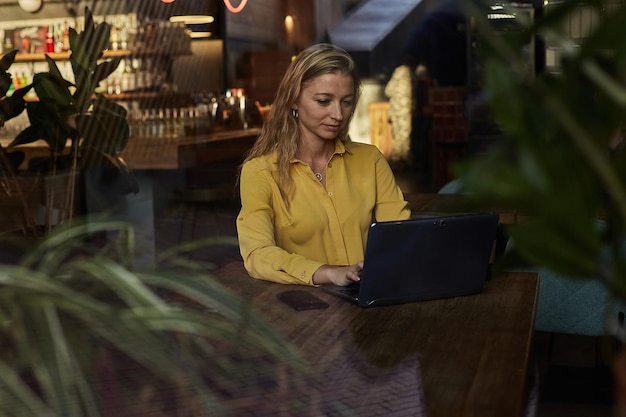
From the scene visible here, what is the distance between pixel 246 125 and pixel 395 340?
5585 millimetres

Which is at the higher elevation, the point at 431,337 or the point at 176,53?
the point at 176,53

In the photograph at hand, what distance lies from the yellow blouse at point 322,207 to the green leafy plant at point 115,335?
138 centimetres

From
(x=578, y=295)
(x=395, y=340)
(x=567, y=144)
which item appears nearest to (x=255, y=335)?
(x=567, y=144)

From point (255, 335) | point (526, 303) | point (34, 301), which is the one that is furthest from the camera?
point (526, 303)

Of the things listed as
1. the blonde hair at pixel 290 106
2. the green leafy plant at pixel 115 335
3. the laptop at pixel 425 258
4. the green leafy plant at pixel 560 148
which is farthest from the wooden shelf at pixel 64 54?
the green leafy plant at pixel 560 148

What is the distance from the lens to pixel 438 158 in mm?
6902

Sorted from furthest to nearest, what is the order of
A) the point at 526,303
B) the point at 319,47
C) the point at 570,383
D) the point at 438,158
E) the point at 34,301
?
the point at 438,158, the point at 570,383, the point at 319,47, the point at 526,303, the point at 34,301

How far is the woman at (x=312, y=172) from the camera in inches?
104

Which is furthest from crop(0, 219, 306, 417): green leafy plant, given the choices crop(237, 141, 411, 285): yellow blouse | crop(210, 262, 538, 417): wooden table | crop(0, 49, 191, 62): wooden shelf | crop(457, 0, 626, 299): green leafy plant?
crop(0, 49, 191, 62): wooden shelf

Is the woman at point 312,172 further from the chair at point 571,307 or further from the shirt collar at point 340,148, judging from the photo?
the chair at point 571,307

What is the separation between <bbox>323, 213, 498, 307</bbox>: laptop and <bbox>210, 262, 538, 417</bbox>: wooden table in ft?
0.11

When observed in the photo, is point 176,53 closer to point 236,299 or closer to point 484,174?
point 236,299

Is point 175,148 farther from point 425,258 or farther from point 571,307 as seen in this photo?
point 425,258

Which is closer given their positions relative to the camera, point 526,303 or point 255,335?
point 255,335
